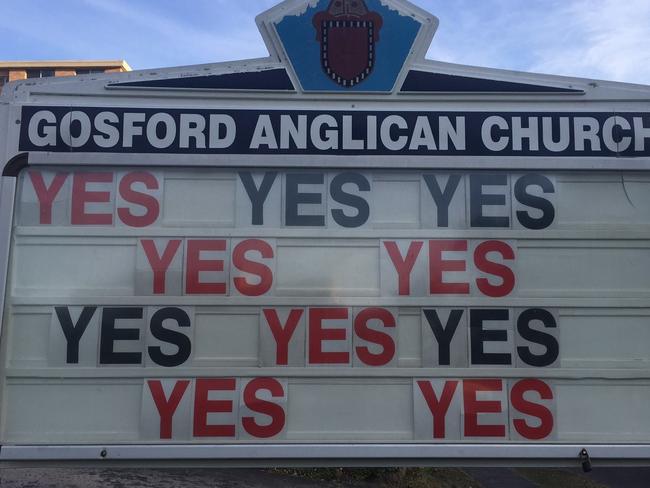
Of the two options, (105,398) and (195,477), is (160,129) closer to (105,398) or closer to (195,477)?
(105,398)

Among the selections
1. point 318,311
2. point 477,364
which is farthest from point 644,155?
point 318,311

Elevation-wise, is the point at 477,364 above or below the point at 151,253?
below

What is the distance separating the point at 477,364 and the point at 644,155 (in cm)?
121

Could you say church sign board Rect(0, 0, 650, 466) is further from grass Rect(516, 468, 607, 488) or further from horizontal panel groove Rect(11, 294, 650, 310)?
grass Rect(516, 468, 607, 488)

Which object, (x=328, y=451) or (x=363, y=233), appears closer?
(x=328, y=451)

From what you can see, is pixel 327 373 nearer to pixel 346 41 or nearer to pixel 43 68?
pixel 346 41

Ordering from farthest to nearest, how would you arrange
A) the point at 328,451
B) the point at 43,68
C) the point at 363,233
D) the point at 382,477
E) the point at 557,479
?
1. the point at 43,68
2. the point at 557,479
3. the point at 382,477
4. the point at 363,233
5. the point at 328,451

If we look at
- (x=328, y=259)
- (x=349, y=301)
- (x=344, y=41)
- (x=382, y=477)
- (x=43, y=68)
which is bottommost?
(x=382, y=477)

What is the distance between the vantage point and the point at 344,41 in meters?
2.67

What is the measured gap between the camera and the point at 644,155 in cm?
264

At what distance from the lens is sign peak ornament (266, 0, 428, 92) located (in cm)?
266

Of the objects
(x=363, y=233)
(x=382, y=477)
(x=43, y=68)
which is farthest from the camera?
(x=43, y=68)

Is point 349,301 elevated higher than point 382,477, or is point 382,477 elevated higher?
point 349,301

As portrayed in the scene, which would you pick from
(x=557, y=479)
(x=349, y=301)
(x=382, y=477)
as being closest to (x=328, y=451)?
(x=349, y=301)
